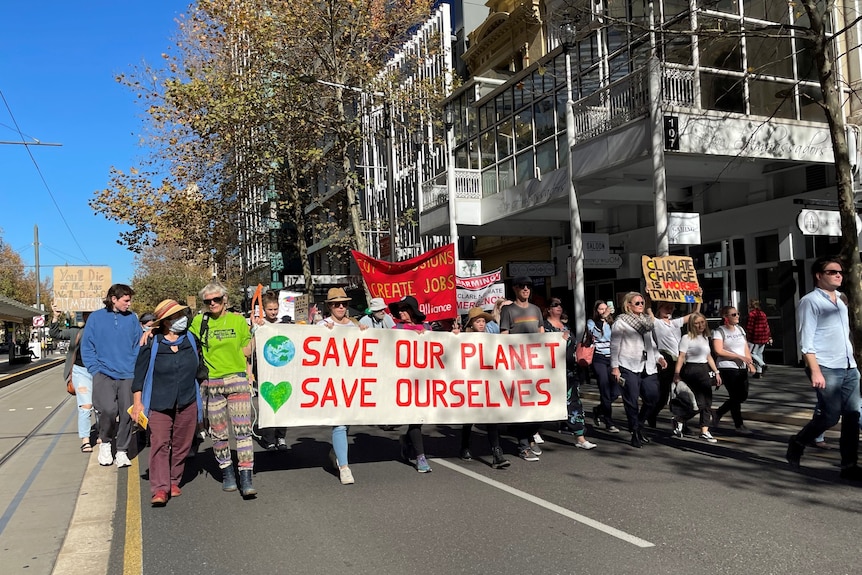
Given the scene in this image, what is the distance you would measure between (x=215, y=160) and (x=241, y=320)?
81.7 feet

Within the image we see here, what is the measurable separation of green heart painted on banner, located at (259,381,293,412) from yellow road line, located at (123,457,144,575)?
1.37m

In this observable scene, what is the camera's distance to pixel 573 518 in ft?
18.5

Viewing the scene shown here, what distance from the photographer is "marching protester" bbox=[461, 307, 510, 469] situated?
25.0 ft

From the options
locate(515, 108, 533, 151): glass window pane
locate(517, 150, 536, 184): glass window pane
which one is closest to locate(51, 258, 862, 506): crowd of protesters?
locate(517, 150, 536, 184): glass window pane

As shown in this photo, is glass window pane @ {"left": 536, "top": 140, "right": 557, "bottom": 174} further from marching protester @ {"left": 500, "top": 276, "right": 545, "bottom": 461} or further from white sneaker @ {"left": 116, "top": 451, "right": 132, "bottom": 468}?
white sneaker @ {"left": 116, "top": 451, "right": 132, "bottom": 468}

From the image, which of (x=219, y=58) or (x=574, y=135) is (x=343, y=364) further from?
(x=219, y=58)

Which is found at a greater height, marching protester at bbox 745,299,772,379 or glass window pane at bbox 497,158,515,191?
glass window pane at bbox 497,158,515,191

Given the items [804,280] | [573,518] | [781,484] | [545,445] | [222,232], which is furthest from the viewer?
[222,232]

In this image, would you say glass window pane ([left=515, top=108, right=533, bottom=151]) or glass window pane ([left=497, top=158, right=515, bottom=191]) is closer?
glass window pane ([left=515, top=108, right=533, bottom=151])

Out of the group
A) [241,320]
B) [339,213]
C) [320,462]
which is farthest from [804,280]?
[339,213]

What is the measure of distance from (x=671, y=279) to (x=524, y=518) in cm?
716

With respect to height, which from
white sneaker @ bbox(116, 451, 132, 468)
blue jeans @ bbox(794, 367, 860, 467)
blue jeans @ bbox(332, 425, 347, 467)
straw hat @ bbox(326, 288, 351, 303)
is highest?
straw hat @ bbox(326, 288, 351, 303)

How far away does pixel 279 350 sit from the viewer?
7.03 metres

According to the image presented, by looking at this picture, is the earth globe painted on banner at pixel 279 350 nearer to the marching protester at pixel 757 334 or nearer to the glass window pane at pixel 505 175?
the marching protester at pixel 757 334
